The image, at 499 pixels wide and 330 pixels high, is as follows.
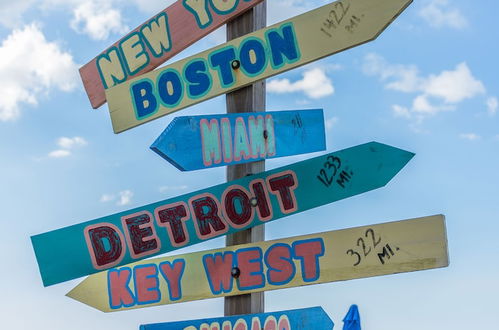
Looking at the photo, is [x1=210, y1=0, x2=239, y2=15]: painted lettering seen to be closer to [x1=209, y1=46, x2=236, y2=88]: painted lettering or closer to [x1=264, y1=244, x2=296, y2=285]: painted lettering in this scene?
[x1=209, y1=46, x2=236, y2=88]: painted lettering

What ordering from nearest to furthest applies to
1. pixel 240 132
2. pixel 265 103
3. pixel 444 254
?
pixel 444 254, pixel 240 132, pixel 265 103

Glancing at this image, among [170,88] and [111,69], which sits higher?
[111,69]

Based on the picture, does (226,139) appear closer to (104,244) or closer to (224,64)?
(224,64)

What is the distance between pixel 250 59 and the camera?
4.27 metres

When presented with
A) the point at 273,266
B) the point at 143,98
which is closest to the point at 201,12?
the point at 143,98

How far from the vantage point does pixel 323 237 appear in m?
3.98

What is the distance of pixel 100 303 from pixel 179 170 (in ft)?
2.77

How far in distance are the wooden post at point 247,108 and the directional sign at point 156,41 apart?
72 millimetres

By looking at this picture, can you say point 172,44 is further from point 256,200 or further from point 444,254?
point 444,254

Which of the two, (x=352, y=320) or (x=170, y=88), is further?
(x=352, y=320)

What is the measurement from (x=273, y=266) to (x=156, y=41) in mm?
1466

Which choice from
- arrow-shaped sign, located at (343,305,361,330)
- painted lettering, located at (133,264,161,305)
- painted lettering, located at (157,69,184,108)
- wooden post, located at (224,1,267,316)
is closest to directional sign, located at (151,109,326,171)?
wooden post, located at (224,1,267,316)

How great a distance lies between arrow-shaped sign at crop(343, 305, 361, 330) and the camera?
458cm

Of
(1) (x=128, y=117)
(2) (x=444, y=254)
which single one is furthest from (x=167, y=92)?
(2) (x=444, y=254)
